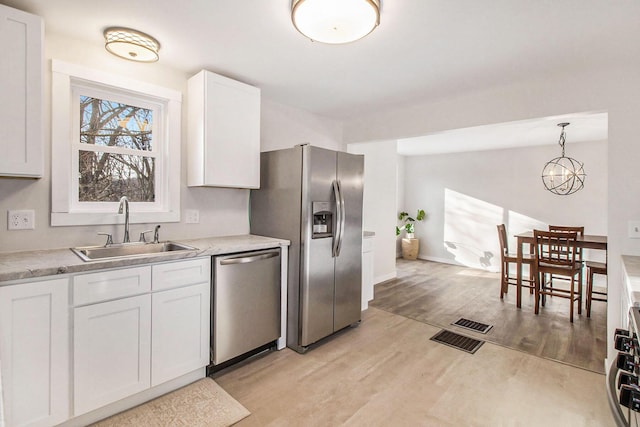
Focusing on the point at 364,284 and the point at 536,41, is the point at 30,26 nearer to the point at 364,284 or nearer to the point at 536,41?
the point at 536,41

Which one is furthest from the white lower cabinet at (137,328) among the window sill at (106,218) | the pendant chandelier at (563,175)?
the pendant chandelier at (563,175)

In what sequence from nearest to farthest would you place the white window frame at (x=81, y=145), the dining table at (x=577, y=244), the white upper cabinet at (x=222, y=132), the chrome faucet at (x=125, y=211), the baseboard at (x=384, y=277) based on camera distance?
the white window frame at (x=81, y=145)
the chrome faucet at (x=125, y=211)
the white upper cabinet at (x=222, y=132)
the dining table at (x=577, y=244)
the baseboard at (x=384, y=277)

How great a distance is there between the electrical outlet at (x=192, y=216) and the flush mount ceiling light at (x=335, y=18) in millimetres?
1791

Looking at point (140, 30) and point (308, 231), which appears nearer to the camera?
point (140, 30)

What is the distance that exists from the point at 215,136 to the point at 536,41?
2.43 meters

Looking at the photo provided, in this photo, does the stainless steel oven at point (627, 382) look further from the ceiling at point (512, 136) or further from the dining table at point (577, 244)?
the dining table at point (577, 244)

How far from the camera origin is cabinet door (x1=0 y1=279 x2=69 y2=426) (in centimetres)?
152

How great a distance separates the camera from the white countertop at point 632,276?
1.32 meters

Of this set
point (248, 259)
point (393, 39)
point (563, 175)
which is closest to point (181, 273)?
point (248, 259)

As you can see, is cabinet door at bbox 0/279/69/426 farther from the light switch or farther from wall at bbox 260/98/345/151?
the light switch

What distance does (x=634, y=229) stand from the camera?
92.1 inches

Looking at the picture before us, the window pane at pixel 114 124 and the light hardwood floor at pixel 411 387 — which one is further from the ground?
the window pane at pixel 114 124

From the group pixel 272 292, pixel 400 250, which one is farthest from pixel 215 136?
pixel 400 250

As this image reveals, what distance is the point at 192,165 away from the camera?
2691 mm
